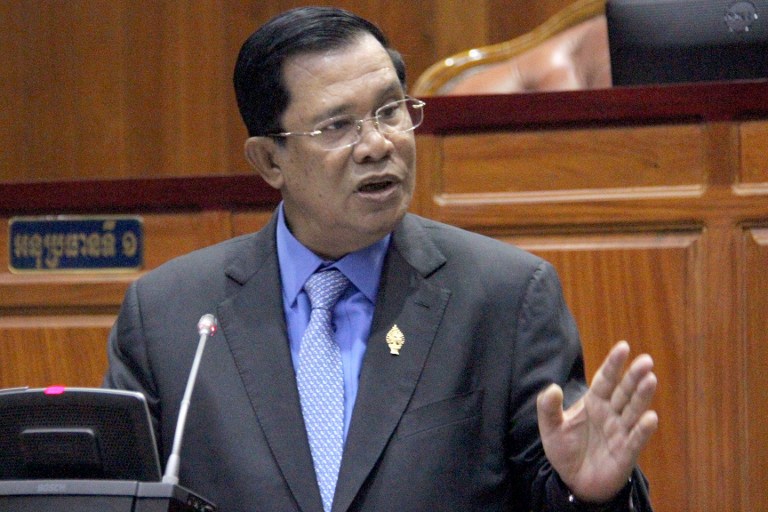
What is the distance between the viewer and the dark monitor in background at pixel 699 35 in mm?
2285

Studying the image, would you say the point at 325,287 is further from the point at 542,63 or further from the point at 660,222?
the point at 542,63

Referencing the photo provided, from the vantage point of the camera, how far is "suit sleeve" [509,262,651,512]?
157cm

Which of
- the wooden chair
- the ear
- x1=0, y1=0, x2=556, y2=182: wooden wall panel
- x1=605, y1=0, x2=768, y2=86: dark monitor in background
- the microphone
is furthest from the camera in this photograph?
x1=0, y1=0, x2=556, y2=182: wooden wall panel

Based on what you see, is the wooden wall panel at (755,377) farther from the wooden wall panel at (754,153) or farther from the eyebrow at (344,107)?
the eyebrow at (344,107)

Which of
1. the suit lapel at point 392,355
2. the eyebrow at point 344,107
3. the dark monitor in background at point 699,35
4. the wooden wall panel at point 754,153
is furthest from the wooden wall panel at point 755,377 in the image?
the eyebrow at point 344,107

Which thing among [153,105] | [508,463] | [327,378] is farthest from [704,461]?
[153,105]

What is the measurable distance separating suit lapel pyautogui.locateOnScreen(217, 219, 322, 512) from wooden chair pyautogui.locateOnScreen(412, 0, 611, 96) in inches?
64.7

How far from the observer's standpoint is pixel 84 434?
4.38 ft

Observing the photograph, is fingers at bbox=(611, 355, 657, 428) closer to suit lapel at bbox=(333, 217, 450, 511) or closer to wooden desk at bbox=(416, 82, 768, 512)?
suit lapel at bbox=(333, 217, 450, 511)

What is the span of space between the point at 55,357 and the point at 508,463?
1.17 metres

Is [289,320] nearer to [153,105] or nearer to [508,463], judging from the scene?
[508,463]

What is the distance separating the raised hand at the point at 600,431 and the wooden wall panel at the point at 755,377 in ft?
2.32

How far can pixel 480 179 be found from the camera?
86.6 inches

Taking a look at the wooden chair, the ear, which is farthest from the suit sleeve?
Answer: the wooden chair
